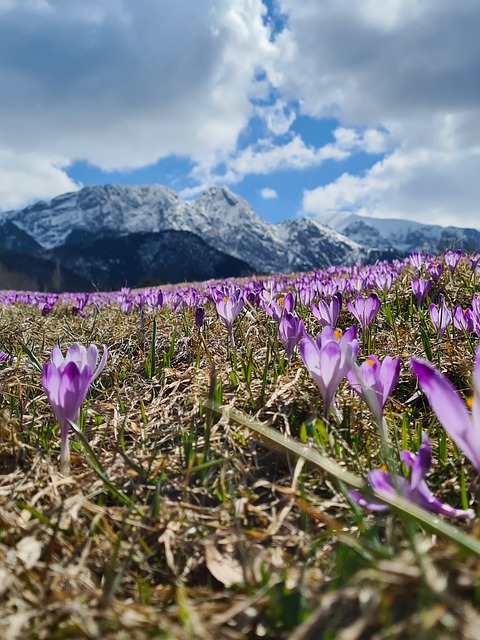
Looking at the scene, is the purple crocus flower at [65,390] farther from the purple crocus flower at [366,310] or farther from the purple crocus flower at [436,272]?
the purple crocus flower at [436,272]

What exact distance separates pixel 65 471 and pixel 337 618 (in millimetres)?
1156

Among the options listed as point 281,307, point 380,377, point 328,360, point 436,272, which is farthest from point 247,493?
point 436,272

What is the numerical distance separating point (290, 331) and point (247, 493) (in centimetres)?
101

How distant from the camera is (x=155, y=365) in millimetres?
2863

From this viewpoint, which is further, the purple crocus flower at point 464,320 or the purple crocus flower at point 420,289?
the purple crocus flower at point 420,289

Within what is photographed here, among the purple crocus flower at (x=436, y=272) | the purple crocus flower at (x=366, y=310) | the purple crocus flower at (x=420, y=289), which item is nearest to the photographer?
the purple crocus flower at (x=366, y=310)

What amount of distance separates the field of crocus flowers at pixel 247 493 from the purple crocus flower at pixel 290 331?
0.04 ft

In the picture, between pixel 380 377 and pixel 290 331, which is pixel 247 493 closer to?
pixel 380 377

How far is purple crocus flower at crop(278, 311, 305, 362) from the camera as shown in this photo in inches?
93.9

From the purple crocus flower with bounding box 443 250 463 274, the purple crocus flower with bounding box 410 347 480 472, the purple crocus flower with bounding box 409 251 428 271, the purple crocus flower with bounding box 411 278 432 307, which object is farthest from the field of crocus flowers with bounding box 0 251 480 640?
the purple crocus flower with bounding box 409 251 428 271

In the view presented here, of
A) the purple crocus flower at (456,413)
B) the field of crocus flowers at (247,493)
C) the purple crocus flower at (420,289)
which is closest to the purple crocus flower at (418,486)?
the field of crocus flowers at (247,493)

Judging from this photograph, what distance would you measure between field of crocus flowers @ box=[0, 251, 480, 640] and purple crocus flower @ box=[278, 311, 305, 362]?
0.4 inches

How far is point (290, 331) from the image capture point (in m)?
2.41

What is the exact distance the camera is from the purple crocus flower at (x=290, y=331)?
2.38 meters
